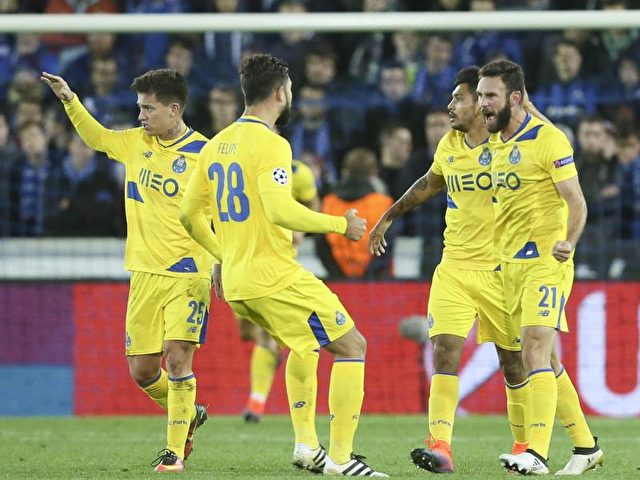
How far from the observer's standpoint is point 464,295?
7.13m

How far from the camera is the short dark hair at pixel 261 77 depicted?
643 centimetres

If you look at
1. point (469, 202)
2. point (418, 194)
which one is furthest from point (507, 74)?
point (418, 194)

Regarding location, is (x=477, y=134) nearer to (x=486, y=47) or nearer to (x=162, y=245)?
(x=162, y=245)

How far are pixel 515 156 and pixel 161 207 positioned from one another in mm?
2101

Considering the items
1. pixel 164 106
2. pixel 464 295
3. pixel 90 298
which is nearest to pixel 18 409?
pixel 90 298

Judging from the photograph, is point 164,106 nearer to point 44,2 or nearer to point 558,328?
point 558,328

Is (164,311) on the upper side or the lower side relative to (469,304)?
lower

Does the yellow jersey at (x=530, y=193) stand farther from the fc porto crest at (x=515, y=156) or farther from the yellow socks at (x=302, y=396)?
the yellow socks at (x=302, y=396)

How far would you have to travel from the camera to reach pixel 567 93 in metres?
12.6

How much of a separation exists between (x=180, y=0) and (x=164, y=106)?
7129 millimetres

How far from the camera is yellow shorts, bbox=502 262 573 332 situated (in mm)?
6676

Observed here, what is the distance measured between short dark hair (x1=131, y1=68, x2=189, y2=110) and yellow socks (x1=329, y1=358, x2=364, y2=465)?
2013 millimetres

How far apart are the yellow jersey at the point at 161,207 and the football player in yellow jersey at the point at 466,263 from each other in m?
1.12

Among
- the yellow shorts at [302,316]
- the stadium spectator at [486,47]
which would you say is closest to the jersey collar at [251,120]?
the yellow shorts at [302,316]
